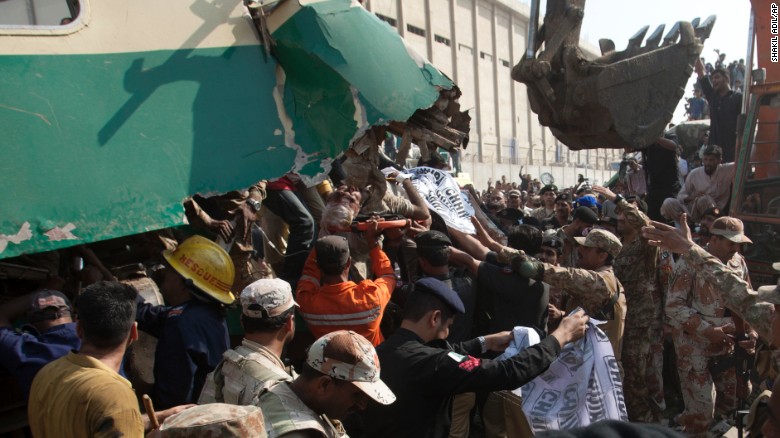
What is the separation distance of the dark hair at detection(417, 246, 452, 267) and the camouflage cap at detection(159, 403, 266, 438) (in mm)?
2524

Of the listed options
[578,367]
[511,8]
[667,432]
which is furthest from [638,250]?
[511,8]

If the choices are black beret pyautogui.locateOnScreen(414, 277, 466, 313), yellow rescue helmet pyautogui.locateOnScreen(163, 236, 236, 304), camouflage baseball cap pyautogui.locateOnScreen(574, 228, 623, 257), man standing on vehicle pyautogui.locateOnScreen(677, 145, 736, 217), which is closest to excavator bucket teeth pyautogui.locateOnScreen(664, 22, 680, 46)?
man standing on vehicle pyautogui.locateOnScreen(677, 145, 736, 217)

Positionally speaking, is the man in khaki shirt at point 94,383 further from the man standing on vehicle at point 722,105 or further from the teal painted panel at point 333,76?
the man standing on vehicle at point 722,105

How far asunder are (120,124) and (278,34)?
133 centimetres

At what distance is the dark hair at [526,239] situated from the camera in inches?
192

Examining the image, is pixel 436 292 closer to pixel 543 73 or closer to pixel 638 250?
pixel 638 250

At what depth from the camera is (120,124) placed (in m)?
3.57

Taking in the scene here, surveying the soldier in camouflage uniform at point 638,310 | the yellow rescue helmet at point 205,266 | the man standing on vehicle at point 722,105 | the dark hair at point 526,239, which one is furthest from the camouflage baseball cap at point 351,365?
the man standing on vehicle at point 722,105

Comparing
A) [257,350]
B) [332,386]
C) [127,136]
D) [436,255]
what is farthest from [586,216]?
[332,386]

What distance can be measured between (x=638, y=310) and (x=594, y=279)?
1.22 metres

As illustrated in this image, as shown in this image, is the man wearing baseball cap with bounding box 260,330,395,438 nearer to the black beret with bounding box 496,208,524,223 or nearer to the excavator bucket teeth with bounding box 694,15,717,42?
the black beret with bounding box 496,208,524,223

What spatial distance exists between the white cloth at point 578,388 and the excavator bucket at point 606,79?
406 cm

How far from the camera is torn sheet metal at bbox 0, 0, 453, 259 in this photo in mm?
3230

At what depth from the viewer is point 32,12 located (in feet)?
14.1
